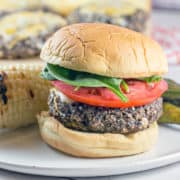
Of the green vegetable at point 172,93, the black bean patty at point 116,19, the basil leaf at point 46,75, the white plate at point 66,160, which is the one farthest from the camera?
the black bean patty at point 116,19

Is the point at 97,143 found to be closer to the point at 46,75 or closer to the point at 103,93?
the point at 103,93

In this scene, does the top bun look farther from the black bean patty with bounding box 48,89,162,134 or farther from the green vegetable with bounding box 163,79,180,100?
the green vegetable with bounding box 163,79,180,100

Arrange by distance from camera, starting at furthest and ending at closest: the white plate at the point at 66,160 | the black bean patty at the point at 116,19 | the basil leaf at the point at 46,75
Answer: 1. the black bean patty at the point at 116,19
2. the basil leaf at the point at 46,75
3. the white plate at the point at 66,160

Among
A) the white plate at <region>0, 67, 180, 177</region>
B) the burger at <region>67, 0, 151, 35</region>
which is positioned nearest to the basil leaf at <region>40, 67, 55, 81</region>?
the white plate at <region>0, 67, 180, 177</region>

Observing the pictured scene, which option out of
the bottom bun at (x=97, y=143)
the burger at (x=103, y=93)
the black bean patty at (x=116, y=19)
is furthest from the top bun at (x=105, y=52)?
the black bean patty at (x=116, y=19)

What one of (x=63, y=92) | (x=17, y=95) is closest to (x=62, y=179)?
(x=63, y=92)

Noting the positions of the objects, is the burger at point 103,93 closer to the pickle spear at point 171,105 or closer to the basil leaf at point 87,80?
the basil leaf at point 87,80

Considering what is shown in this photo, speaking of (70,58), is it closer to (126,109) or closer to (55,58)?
(55,58)

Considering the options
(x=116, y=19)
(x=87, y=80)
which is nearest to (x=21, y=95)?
(x=87, y=80)
